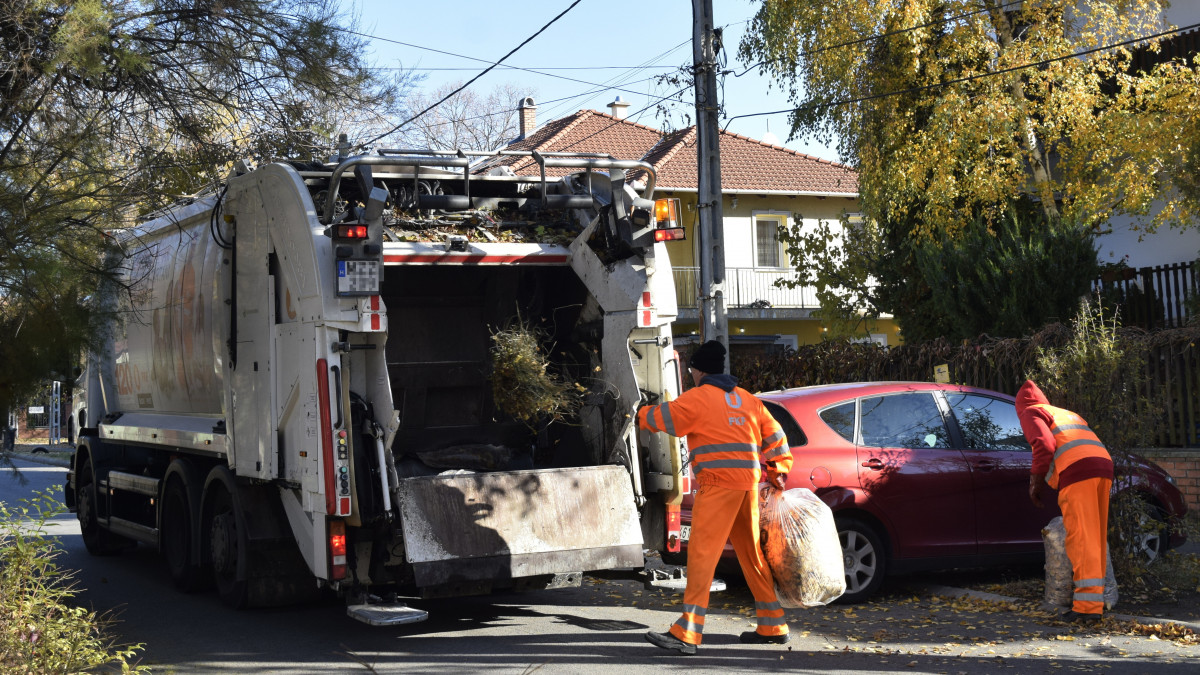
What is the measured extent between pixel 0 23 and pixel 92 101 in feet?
2.31

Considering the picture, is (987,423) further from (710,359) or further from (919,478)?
(710,359)

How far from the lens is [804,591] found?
6840mm

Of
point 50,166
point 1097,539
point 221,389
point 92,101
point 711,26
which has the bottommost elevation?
point 1097,539

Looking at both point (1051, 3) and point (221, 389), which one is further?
point (1051, 3)

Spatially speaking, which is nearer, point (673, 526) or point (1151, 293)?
point (673, 526)

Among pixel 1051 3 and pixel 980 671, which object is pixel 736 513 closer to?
pixel 980 671

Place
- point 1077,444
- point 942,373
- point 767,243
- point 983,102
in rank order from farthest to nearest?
point 767,243, point 983,102, point 942,373, point 1077,444

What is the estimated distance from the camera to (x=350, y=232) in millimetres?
6758

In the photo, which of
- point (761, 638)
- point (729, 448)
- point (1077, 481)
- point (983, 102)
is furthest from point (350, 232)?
point (983, 102)

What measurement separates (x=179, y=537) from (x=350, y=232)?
4012mm

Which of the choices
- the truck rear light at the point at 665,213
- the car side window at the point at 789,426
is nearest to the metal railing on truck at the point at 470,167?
the truck rear light at the point at 665,213

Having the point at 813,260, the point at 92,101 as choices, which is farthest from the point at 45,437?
the point at 92,101

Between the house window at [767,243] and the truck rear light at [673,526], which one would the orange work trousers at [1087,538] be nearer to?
the truck rear light at [673,526]

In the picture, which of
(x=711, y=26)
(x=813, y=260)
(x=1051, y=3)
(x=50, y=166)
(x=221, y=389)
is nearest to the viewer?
(x=50, y=166)
